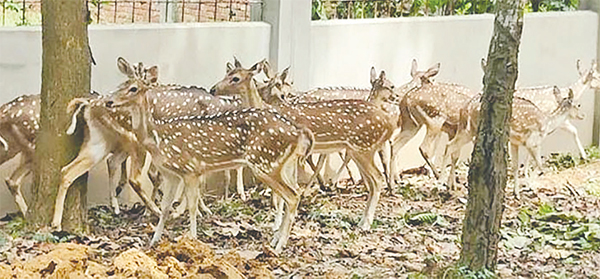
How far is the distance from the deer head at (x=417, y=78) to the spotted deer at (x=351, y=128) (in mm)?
1679

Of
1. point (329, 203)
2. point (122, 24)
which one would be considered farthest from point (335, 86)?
point (122, 24)

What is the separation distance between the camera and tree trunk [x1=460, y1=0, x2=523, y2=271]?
242 inches

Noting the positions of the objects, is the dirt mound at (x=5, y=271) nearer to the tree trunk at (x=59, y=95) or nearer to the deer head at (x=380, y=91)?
the tree trunk at (x=59, y=95)

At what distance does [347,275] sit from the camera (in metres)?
6.73

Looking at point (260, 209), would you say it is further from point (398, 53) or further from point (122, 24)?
point (398, 53)

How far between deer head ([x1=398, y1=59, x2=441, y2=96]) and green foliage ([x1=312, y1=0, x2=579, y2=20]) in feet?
2.47

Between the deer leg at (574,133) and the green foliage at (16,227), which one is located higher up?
the deer leg at (574,133)

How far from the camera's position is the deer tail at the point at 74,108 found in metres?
7.62

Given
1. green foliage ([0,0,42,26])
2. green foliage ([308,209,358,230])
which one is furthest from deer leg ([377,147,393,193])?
green foliage ([0,0,42,26])

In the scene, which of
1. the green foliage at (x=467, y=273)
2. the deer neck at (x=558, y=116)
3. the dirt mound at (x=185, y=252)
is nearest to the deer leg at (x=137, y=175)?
the dirt mound at (x=185, y=252)

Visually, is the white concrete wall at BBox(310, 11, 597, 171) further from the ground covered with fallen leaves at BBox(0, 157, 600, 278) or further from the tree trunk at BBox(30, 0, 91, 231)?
the tree trunk at BBox(30, 0, 91, 231)

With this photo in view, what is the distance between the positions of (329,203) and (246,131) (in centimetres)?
201

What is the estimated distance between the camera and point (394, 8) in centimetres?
1184

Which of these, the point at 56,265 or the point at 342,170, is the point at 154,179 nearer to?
the point at 342,170
